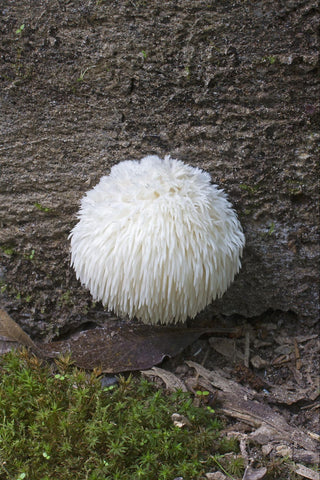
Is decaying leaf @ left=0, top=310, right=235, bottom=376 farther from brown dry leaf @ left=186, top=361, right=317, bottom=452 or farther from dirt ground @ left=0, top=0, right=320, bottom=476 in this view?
brown dry leaf @ left=186, top=361, right=317, bottom=452

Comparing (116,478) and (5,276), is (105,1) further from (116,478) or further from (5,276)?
(116,478)

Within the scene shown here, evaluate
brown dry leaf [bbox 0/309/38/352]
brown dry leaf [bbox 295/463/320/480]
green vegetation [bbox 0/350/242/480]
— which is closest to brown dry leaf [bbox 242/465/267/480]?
green vegetation [bbox 0/350/242/480]

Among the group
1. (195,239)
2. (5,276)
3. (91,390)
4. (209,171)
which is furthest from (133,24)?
(91,390)

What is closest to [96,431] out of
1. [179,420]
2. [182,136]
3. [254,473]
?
[179,420]

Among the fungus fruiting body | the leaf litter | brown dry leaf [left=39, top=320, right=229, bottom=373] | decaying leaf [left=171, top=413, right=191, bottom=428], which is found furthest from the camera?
brown dry leaf [left=39, top=320, right=229, bottom=373]

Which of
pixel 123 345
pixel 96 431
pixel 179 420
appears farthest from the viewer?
pixel 123 345

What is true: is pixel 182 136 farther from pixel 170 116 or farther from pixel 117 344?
pixel 117 344
